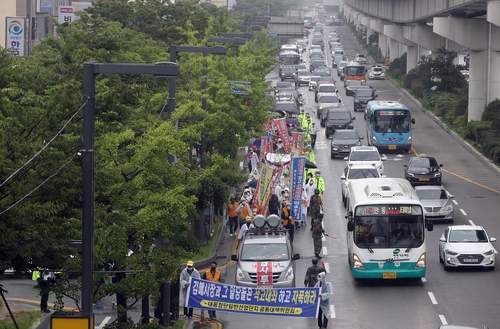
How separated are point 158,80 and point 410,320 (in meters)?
19.4

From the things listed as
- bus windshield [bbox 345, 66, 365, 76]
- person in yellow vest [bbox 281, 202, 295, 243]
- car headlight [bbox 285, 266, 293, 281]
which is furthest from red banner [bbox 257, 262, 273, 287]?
bus windshield [bbox 345, 66, 365, 76]

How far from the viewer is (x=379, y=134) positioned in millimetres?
53406

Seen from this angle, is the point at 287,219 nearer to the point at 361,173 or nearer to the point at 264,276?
the point at 264,276

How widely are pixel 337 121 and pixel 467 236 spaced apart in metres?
31.8

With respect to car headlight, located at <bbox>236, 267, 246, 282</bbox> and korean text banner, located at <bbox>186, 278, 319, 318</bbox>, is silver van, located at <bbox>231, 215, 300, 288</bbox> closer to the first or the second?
car headlight, located at <bbox>236, 267, 246, 282</bbox>

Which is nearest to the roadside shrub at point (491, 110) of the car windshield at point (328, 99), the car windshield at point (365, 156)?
the car windshield at point (328, 99)

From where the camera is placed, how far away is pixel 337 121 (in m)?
60.4

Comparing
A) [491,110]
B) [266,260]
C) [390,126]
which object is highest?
[491,110]

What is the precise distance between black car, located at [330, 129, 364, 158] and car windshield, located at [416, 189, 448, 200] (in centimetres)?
1544

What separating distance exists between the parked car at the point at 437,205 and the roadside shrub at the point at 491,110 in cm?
2276

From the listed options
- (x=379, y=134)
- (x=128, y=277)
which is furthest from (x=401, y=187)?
(x=379, y=134)

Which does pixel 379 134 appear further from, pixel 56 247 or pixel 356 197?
pixel 56 247

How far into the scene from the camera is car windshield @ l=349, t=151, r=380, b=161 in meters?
44.9

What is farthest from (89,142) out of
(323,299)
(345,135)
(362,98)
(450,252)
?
(362,98)
